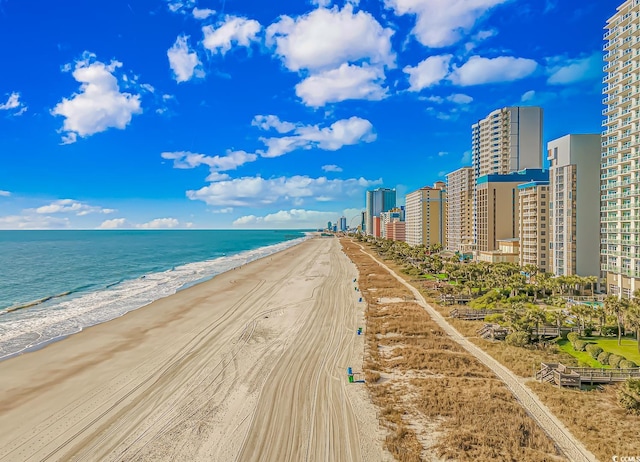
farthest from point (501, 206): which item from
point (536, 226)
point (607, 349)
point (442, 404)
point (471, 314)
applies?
point (442, 404)

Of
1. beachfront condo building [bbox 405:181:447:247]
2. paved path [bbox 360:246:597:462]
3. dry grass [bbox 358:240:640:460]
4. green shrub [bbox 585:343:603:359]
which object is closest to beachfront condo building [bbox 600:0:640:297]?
green shrub [bbox 585:343:603:359]

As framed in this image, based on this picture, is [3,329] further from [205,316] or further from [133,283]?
[133,283]

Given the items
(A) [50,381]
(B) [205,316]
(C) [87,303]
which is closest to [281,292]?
(B) [205,316]

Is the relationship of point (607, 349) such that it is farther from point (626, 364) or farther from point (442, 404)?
point (442, 404)

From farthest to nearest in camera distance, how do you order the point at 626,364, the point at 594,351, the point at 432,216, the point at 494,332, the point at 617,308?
the point at 432,216
the point at 494,332
the point at 617,308
the point at 594,351
the point at 626,364

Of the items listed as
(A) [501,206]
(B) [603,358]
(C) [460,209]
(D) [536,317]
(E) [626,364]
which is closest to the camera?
(E) [626,364]

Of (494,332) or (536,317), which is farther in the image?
(494,332)

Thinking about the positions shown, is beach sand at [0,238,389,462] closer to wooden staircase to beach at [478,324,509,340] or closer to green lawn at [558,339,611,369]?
wooden staircase to beach at [478,324,509,340]
